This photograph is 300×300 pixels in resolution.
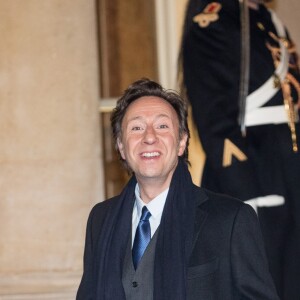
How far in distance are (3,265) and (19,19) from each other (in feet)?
4.24

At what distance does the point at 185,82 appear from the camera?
12.7 ft

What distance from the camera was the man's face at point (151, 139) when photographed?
2.54m

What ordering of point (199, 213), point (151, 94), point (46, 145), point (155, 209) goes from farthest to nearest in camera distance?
point (46, 145) < point (151, 94) < point (155, 209) < point (199, 213)

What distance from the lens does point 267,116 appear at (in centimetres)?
373

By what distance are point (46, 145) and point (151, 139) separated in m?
1.75

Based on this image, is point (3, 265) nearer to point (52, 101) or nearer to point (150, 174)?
point (52, 101)

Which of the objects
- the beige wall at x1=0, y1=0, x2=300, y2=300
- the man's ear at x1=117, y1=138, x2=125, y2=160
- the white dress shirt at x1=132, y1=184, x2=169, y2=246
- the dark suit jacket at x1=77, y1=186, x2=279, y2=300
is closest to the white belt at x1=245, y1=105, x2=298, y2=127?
the beige wall at x1=0, y1=0, x2=300, y2=300

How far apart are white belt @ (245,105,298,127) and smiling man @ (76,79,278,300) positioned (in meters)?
0.99

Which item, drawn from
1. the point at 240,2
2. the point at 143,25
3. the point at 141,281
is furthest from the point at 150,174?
the point at 143,25

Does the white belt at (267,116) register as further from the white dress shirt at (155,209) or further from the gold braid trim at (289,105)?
the white dress shirt at (155,209)

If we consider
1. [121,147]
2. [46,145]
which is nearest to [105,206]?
[121,147]

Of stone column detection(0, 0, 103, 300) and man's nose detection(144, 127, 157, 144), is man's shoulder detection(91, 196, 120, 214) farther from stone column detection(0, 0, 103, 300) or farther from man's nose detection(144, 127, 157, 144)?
stone column detection(0, 0, 103, 300)

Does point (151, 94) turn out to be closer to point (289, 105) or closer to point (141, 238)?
point (141, 238)

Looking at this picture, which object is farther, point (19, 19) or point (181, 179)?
point (19, 19)
